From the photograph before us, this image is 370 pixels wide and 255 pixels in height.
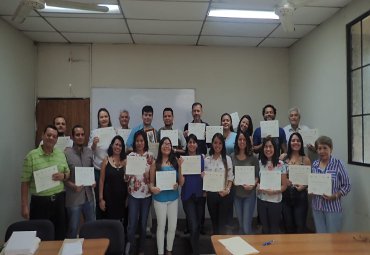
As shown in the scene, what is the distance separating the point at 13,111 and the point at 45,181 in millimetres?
1851

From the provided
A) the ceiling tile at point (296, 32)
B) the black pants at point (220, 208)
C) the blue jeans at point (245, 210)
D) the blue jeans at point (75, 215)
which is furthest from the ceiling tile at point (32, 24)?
the blue jeans at point (245, 210)

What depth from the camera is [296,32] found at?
4.65 metres

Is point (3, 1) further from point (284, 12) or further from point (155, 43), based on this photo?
point (284, 12)

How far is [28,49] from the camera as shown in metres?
4.89

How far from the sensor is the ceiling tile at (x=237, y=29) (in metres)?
4.33

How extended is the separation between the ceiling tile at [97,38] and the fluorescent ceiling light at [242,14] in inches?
60.5

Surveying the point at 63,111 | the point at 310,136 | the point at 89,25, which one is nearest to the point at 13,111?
the point at 63,111

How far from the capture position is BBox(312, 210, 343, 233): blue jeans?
3064 millimetres

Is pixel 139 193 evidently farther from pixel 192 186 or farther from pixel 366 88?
pixel 366 88

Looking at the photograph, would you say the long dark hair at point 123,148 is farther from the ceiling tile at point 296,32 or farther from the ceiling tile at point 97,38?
the ceiling tile at point 296,32

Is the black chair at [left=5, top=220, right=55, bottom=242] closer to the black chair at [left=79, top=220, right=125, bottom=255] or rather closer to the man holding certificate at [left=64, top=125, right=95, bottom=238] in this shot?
the black chair at [left=79, top=220, right=125, bottom=255]

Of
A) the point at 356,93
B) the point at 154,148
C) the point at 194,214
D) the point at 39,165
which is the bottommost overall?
the point at 194,214

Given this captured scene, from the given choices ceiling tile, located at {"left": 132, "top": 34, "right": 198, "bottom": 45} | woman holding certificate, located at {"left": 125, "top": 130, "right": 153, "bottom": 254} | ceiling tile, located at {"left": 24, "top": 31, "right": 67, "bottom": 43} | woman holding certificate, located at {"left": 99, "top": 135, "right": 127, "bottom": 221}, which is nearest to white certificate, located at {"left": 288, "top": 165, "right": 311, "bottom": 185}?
woman holding certificate, located at {"left": 125, "top": 130, "right": 153, "bottom": 254}

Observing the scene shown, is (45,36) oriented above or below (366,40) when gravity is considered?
above
